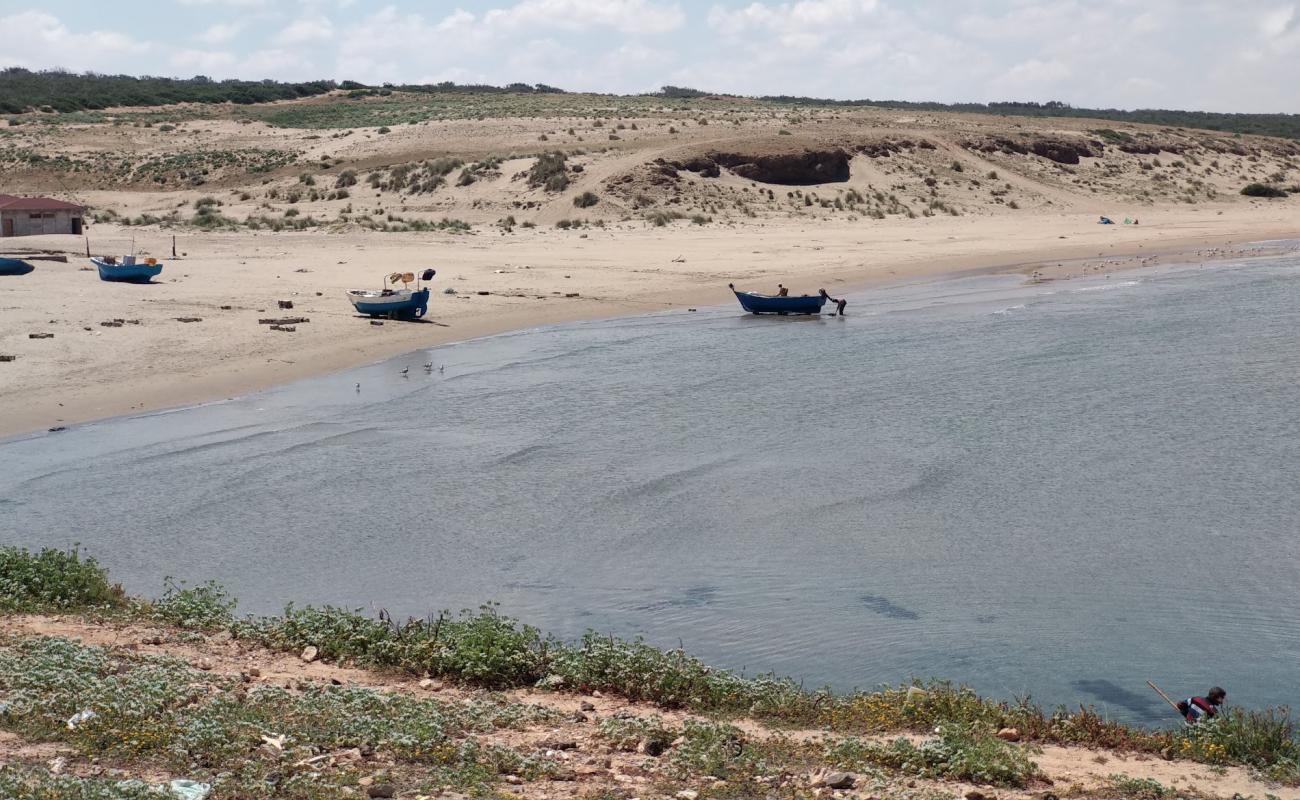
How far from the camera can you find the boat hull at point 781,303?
3528 cm

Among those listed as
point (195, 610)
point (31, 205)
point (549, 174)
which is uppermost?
point (549, 174)

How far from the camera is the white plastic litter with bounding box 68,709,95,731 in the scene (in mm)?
8594

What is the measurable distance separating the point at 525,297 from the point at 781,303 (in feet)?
22.0

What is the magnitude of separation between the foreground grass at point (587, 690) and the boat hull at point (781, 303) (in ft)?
77.1

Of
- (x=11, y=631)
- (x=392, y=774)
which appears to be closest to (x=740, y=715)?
(x=392, y=774)

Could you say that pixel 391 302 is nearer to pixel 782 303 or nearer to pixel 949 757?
pixel 782 303

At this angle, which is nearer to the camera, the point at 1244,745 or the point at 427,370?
the point at 1244,745

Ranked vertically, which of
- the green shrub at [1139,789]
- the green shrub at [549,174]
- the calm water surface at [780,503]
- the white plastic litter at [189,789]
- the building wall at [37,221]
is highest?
the green shrub at [549,174]

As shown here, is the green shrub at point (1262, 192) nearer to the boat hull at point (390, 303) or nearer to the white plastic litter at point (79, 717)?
the boat hull at point (390, 303)

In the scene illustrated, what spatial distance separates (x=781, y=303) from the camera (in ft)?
116

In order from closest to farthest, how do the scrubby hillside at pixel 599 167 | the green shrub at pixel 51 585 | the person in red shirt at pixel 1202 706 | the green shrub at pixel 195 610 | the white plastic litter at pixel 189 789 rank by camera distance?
the white plastic litter at pixel 189 789 < the person in red shirt at pixel 1202 706 < the green shrub at pixel 195 610 < the green shrub at pixel 51 585 < the scrubby hillside at pixel 599 167

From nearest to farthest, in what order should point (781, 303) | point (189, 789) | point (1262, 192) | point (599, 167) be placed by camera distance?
point (189, 789) < point (781, 303) < point (599, 167) < point (1262, 192)

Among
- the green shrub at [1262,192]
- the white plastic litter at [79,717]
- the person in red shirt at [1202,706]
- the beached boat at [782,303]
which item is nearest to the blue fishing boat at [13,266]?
the beached boat at [782,303]

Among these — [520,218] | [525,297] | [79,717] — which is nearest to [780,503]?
[79,717]
